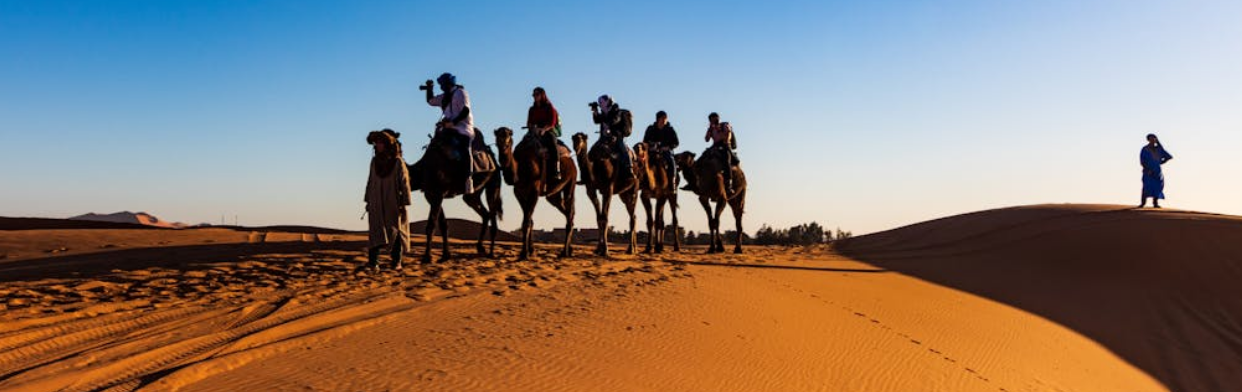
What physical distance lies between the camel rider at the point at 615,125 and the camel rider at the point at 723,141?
262 centimetres

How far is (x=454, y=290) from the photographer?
880cm

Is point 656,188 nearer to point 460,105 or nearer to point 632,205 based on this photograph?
point 632,205

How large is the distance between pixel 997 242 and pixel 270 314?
15.9 metres

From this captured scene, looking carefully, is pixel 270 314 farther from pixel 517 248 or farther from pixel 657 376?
pixel 517 248

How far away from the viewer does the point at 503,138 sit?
A: 13547mm

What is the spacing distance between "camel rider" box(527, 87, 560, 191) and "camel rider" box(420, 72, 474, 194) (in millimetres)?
1282

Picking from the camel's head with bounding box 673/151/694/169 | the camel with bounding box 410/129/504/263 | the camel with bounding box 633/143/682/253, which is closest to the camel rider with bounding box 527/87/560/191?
the camel with bounding box 410/129/504/263

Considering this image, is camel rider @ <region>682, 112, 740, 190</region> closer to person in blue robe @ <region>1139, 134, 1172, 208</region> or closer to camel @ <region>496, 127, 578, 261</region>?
camel @ <region>496, 127, 578, 261</region>

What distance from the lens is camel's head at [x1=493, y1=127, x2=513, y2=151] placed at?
13.6m

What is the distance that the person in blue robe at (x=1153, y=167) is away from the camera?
67.4 ft

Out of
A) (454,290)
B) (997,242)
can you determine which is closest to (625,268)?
(454,290)

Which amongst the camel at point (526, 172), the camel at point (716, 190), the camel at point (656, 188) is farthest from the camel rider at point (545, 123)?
the camel at point (716, 190)

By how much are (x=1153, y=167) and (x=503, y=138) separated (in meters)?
16.7

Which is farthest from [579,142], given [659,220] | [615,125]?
[659,220]
